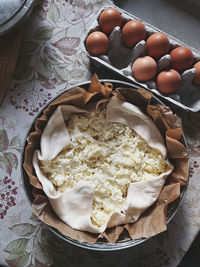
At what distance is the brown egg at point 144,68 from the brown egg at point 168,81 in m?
0.03

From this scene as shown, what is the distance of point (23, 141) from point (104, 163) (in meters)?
0.28

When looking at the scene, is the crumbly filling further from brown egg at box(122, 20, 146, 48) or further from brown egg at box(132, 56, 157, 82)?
brown egg at box(122, 20, 146, 48)

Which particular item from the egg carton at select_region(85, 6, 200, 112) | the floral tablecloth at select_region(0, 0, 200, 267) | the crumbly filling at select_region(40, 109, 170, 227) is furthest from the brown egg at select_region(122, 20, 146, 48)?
the crumbly filling at select_region(40, 109, 170, 227)

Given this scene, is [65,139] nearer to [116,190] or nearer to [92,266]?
[116,190]

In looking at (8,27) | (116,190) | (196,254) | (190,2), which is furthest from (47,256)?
(190,2)

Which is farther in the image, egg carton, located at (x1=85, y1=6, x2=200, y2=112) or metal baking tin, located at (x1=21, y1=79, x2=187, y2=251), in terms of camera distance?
egg carton, located at (x1=85, y1=6, x2=200, y2=112)

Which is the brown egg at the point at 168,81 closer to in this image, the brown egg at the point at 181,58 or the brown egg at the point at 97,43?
the brown egg at the point at 181,58

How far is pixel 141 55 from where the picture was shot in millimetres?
1056

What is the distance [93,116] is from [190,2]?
594 millimetres

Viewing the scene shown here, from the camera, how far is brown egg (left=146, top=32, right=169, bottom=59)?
3.33 ft

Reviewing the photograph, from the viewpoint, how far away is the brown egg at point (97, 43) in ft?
3.34

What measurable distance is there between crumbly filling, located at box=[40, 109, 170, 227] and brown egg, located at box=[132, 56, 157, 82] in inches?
6.4

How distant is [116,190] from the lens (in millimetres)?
951

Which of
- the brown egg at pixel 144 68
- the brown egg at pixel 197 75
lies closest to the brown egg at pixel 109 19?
the brown egg at pixel 144 68
